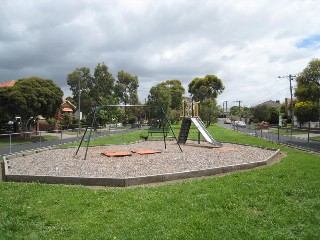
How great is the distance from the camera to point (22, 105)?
28.1m

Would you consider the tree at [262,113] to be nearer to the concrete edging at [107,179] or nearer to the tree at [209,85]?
the tree at [209,85]

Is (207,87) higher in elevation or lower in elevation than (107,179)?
higher

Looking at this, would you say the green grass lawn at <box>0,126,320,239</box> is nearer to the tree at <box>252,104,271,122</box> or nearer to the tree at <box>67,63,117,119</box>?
the tree at <box>67,63,117,119</box>

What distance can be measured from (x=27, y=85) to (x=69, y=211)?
26035 millimetres

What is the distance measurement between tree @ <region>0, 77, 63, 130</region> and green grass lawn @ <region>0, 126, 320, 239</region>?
68.4ft

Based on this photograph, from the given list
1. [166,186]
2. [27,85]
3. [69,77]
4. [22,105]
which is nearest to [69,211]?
[166,186]

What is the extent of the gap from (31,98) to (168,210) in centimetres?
2520

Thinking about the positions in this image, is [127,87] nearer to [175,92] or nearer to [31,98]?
[175,92]

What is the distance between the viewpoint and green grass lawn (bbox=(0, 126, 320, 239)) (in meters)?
5.63

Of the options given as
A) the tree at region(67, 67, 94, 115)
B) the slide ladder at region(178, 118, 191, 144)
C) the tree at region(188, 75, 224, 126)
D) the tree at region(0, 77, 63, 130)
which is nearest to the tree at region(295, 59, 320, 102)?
the slide ladder at region(178, 118, 191, 144)

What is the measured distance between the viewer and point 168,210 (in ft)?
21.9

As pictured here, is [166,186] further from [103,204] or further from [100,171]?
[100,171]

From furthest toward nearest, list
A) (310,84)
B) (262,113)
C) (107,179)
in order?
(262,113) → (310,84) → (107,179)

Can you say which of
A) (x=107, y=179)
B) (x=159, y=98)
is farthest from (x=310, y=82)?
(x=159, y=98)
